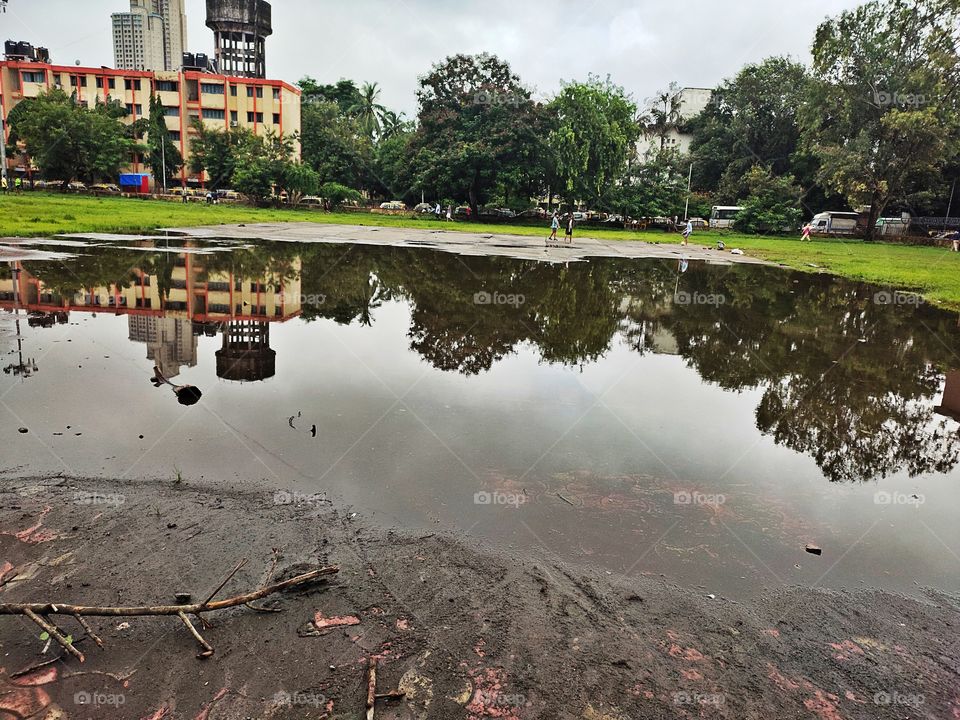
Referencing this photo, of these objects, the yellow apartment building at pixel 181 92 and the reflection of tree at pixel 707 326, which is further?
the yellow apartment building at pixel 181 92

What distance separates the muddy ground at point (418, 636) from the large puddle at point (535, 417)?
0.26 meters

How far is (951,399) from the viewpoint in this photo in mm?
7301

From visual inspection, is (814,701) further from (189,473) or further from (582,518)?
(189,473)

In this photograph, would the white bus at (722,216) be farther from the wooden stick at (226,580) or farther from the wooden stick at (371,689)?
the wooden stick at (371,689)

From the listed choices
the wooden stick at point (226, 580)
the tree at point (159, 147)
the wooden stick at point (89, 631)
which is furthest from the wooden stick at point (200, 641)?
the tree at point (159, 147)

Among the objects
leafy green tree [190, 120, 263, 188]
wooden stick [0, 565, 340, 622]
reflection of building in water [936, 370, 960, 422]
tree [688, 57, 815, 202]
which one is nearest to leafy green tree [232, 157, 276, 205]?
leafy green tree [190, 120, 263, 188]

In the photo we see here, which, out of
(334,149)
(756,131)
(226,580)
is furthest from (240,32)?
(226,580)

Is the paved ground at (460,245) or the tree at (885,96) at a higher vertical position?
the tree at (885,96)

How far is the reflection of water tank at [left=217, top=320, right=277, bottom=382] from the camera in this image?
269 inches

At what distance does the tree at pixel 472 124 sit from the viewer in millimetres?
43906

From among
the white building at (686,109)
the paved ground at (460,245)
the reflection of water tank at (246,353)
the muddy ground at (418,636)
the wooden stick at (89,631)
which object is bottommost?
the muddy ground at (418,636)

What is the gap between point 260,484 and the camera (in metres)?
4.28

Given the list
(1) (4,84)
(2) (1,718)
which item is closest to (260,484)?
(2) (1,718)

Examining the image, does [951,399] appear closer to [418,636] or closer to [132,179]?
[418,636]
